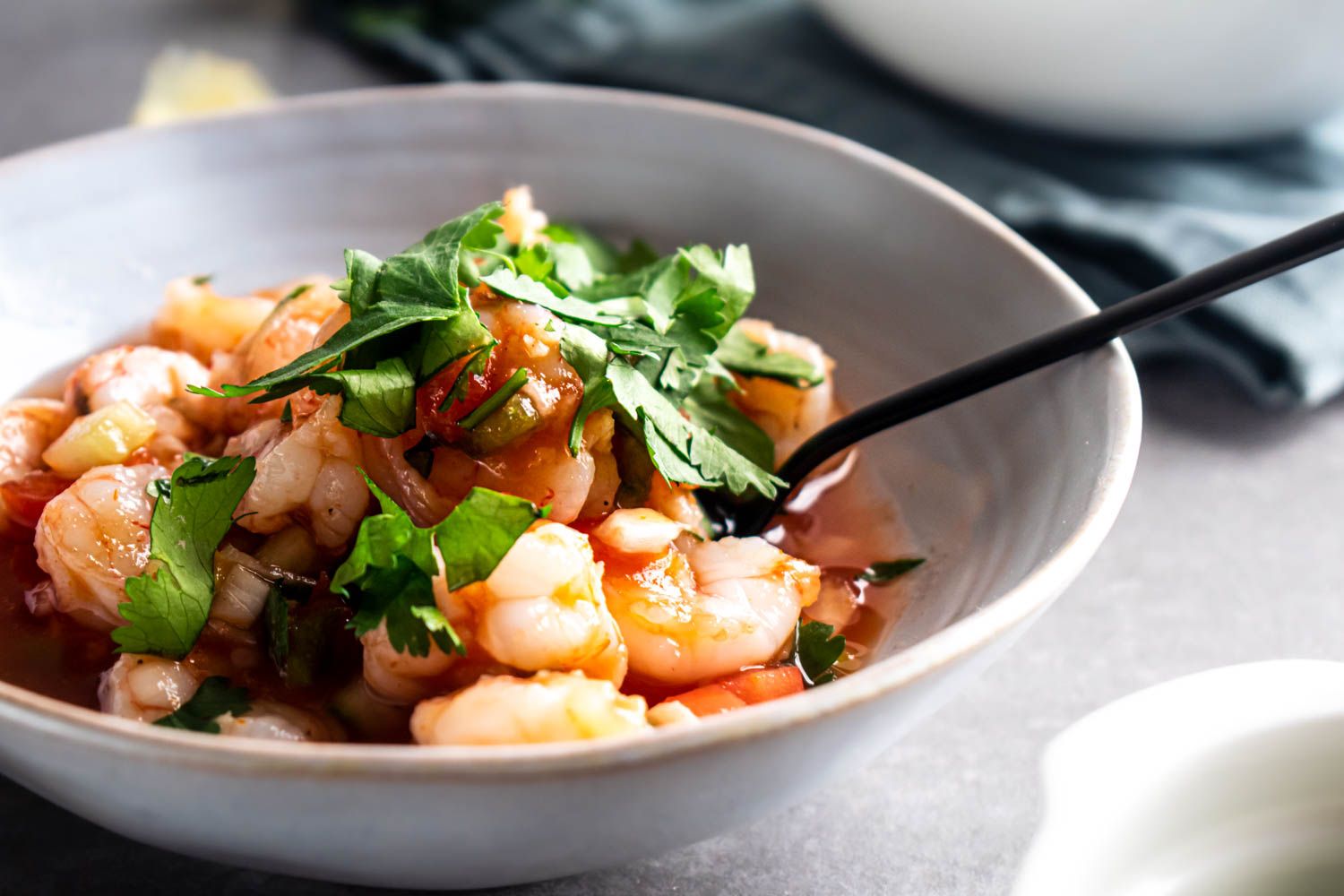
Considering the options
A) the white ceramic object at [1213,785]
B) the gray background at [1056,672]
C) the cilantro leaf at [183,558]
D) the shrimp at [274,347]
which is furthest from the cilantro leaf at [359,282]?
the white ceramic object at [1213,785]

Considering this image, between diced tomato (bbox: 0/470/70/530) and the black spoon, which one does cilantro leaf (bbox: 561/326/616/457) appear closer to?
the black spoon

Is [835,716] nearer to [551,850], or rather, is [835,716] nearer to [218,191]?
[551,850]

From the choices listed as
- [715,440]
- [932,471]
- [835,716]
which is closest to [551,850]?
→ [835,716]

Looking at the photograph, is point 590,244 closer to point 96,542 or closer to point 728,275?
point 728,275

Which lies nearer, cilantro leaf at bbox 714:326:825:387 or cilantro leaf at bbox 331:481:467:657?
cilantro leaf at bbox 331:481:467:657

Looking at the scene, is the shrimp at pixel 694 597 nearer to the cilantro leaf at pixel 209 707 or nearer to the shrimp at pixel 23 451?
the cilantro leaf at pixel 209 707

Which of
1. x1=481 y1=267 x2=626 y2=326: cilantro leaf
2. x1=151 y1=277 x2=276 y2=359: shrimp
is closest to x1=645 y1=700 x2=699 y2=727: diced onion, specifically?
x1=481 y1=267 x2=626 y2=326: cilantro leaf
